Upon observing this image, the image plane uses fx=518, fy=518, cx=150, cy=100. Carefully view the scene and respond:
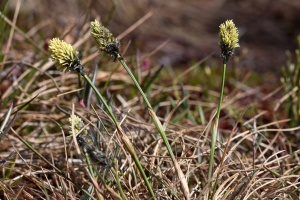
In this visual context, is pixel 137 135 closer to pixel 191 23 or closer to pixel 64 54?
pixel 64 54

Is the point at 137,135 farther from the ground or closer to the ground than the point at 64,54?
closer to the ground

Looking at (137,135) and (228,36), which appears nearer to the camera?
(228,36)

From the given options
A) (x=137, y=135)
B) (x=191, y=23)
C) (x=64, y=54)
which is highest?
(x=191, y=23)

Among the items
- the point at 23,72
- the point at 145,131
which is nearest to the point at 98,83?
the point at 23,72

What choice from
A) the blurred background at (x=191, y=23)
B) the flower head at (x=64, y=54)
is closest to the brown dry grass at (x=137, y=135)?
the flower head at (x=64, y=54)

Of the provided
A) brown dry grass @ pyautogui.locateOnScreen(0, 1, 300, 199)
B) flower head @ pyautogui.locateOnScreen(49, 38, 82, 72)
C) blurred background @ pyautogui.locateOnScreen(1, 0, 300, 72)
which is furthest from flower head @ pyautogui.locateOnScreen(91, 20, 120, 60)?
blurred background @ pyautogui.locateOnScreen(1, 0, 300, 72)

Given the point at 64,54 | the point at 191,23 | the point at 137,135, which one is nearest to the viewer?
the point at 64,54

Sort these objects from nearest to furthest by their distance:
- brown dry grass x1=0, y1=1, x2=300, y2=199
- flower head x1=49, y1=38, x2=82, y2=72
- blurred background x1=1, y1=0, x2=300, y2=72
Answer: flower head x1=49, y1=38, x2=82, y2=72 → brown dry grass x1=0, y1=1, x2=300, y2=199 → blurred background x1=1, y1=0, x2=300, y2=72

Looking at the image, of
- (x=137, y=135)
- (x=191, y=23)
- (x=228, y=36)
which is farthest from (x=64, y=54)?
(x=191, y=23)

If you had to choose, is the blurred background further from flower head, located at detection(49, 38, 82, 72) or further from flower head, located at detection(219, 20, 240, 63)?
flower head, located at detection(219, 20, 240, 63)
